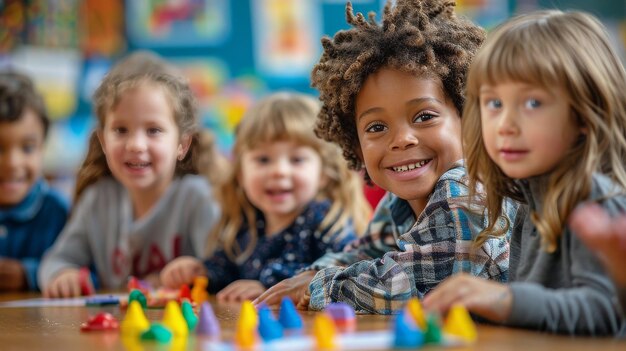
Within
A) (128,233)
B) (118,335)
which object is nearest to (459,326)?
(118,335)

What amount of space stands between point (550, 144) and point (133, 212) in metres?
1.61

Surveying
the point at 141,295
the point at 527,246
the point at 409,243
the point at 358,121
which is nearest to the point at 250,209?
the point at 141,295

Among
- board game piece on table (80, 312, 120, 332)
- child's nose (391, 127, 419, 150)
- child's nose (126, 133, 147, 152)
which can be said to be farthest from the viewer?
child's nose (126, 133, 147, 152)

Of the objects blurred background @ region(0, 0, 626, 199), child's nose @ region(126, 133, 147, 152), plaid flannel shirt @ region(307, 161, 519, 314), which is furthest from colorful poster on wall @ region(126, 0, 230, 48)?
plaid flannel shirt @ region(307, 161, 519, 314)

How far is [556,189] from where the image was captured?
1.04 metres

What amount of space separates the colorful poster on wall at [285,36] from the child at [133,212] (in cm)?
209

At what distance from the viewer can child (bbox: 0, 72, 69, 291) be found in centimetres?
263

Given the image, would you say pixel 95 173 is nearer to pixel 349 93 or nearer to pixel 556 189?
pixel 349 93

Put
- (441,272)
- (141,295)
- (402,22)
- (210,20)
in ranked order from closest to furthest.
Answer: (441,272) < (402,22) < (141,295) < (210,20)

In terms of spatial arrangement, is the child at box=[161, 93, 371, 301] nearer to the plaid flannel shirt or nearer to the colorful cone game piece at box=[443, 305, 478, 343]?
the plaid flannel shirt

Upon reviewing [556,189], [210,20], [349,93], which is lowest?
[556,189]

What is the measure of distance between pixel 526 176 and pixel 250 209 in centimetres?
135

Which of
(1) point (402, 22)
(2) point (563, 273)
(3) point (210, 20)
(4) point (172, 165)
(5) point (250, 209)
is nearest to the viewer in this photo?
(2) point (563, 273)

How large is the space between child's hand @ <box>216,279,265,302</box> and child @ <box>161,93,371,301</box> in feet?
0.47
